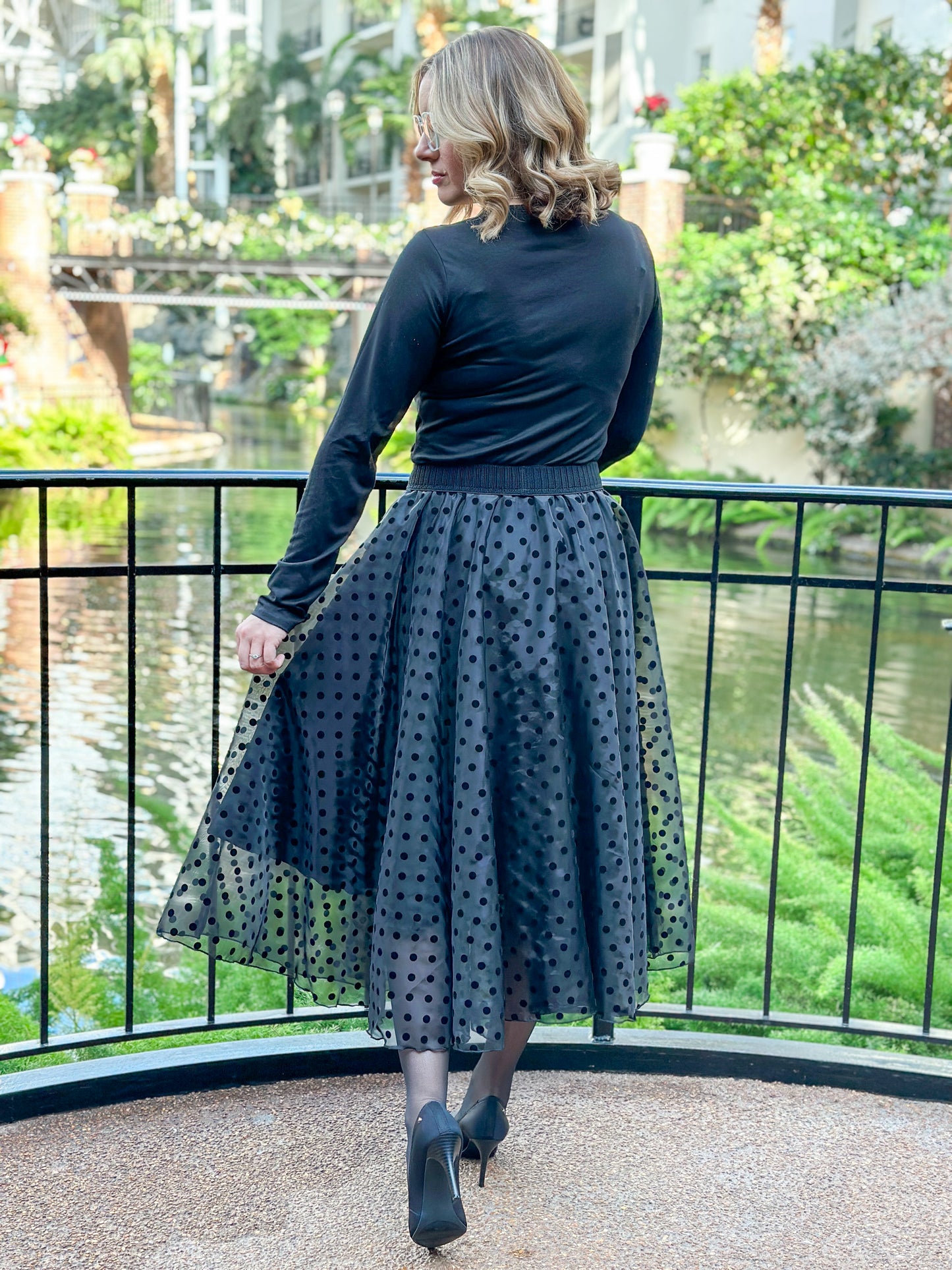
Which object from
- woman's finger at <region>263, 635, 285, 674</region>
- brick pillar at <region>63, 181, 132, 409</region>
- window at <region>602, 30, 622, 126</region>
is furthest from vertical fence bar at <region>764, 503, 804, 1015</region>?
window at <region>602, 30, 622, 126</region>

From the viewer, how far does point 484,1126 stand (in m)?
1.97

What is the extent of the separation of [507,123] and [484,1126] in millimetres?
1434

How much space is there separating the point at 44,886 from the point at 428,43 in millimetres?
26183

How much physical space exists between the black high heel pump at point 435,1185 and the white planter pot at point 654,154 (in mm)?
17599

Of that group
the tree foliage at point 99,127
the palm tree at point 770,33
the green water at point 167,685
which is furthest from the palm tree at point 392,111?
the green water at point 167,685

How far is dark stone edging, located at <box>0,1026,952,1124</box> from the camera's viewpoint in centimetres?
224

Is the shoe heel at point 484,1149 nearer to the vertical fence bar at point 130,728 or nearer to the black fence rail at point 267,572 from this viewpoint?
the black fence rail at point 267,572

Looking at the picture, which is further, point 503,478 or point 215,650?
point 215,650

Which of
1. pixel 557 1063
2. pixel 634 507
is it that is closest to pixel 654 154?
pixel 634 507

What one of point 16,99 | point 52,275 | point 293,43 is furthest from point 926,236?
point 16,99

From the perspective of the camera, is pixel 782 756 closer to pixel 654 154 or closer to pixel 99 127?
pixel 654 154

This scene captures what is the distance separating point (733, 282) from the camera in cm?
1588

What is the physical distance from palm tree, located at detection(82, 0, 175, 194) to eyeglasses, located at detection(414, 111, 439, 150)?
3737cm

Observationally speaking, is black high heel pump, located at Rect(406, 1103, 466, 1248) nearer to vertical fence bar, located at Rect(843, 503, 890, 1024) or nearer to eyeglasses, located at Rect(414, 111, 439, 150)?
vertical fence bar, located at Rect(843, 503, 890, 1024)
